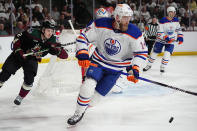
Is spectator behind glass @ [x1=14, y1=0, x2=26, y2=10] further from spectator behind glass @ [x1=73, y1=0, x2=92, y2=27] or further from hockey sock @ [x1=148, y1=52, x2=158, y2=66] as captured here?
hockey sock @ [x1=148, y1=52, x2=158, y2=66]

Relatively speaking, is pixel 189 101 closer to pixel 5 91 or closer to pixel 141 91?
pixel 141 91

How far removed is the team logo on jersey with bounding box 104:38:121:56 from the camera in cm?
300

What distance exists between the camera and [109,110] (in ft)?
12.3

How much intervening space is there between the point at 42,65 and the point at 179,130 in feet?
15.8

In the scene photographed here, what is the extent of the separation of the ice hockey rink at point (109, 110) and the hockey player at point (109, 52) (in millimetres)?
321

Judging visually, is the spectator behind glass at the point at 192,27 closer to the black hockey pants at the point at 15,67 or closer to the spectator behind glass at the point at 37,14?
the spectator behind glass at the point at 37,14

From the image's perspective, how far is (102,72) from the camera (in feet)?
10.3

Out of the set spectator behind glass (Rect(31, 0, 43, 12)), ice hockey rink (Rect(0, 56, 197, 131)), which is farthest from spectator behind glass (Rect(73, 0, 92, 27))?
ice hockey rink (Rect(0, 56, 197, 131))

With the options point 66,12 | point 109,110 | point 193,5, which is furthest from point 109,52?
point 193,5

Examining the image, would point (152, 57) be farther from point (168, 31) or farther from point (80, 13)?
point (80, 13)

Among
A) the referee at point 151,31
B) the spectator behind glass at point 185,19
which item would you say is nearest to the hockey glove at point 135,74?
the referee at point 151,31

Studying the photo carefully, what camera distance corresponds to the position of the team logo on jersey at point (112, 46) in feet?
9.84

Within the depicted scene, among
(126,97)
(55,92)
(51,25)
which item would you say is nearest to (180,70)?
(126,97)

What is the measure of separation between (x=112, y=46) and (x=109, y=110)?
963mm
